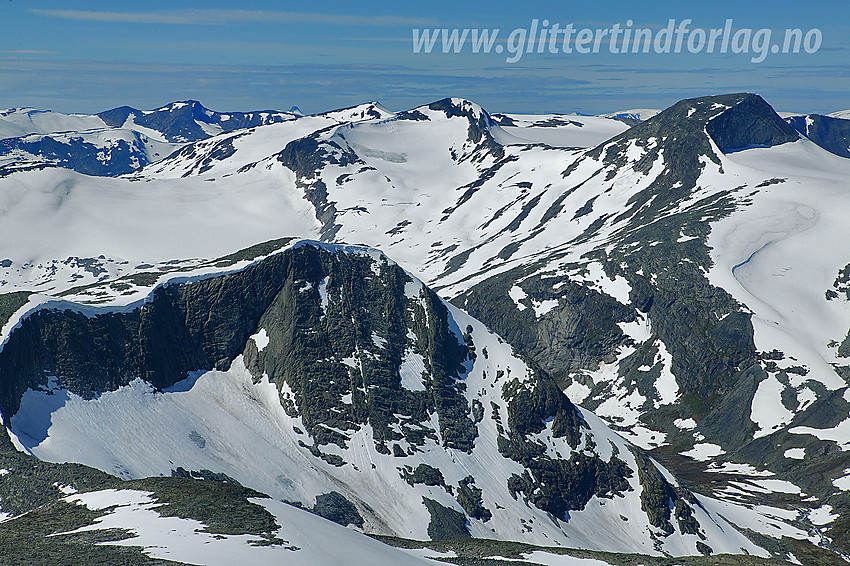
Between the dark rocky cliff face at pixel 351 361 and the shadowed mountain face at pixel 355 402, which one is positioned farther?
the dark rocky cliff face at pixel 351 361

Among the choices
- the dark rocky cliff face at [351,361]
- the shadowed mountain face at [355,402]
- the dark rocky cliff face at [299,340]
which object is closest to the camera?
the shadowed mountain face at [355,402]

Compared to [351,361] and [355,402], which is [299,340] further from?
A: [355,402]

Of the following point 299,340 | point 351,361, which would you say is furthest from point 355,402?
point 299,340

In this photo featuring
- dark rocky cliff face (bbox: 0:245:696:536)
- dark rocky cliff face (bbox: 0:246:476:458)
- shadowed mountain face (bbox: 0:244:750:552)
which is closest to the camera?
shadowed mountain face (bbox: 0:244:750:552)

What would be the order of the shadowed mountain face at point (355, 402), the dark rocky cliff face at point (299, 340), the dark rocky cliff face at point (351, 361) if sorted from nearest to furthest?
the shadowed mountain face at point (355, 402) → the dark rocky cliff face at point (299, 340) → the dark rocky cliff face at point (351, 361)

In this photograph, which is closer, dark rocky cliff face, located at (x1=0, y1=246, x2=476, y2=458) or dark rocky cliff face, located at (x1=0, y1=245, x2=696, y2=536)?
dark rocky cliff face, located at (x1=0, y1=246, x2=476, y2=458)

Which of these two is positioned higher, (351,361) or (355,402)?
(351,361)

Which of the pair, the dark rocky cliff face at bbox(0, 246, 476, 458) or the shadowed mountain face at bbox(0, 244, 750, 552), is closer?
the shadowed mountain face at bbox(0, 244, 750, 552)

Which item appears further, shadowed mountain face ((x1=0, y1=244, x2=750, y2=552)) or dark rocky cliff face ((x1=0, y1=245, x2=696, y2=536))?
dark rocky cliff face ((x1=0, y1=245, x2=696, y2=536))

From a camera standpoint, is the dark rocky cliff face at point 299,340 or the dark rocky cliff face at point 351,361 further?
the dark rocky cliff face at point 351,361

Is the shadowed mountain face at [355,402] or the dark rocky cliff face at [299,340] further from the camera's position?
the dark rocky cliff face at [299,340]

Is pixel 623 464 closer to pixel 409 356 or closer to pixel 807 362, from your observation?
pixel 409 356

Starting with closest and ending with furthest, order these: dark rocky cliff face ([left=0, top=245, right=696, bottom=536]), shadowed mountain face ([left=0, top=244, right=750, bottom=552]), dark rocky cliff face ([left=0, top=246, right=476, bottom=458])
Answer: shadowed mountain face ([left=0, top=244, right=750, bottom=552]) → dark rocky cliff face ([left=0, top=246, right=476, bottom=458]) → dark rocky cliff face ([left=0, top=245, right=696, bottom=536])
